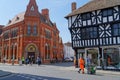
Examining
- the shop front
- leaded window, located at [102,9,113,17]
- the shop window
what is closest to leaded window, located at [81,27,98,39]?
leaded window, located at [102,9,113,17]

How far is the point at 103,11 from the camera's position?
28.2m

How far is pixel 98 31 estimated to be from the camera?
94.2 feet

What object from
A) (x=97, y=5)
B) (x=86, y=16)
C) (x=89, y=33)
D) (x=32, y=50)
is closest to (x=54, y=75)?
(x=89, y=33)

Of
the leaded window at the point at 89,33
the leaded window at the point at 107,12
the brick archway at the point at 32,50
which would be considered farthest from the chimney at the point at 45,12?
the leaded window at the point at 107,12

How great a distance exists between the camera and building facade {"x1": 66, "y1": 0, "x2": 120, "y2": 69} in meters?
26.9

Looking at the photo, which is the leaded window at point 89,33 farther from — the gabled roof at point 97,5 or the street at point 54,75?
the street at point 54,75

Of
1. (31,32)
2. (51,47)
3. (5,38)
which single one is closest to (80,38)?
(31,32)

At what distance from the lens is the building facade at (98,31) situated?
26.9 metres

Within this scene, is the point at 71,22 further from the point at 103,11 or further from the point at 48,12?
the point at 48,12

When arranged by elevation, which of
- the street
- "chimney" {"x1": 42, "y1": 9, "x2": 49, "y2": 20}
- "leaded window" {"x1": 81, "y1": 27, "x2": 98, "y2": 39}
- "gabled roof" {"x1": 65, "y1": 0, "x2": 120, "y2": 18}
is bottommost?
the street

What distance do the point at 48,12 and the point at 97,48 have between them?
3332 cm

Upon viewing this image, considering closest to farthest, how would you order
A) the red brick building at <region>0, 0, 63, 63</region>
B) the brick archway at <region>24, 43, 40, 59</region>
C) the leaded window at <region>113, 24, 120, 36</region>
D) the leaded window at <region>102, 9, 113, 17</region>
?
the leaded window at <region>113, 24, 120, 36</region>
the leaded window at <region>102, 9, 113, 17</region>
the brick archway at <region>24, 43, 40, 59</region>
the red brick building at <region>0, 0, 63, 63</region>

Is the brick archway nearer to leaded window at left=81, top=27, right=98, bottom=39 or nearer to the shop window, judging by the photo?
leaded window at left=81, top=27, right=98, bottom=39

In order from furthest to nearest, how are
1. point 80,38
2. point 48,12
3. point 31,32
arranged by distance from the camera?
point 48,12 → point 31,32 → point 80,38
